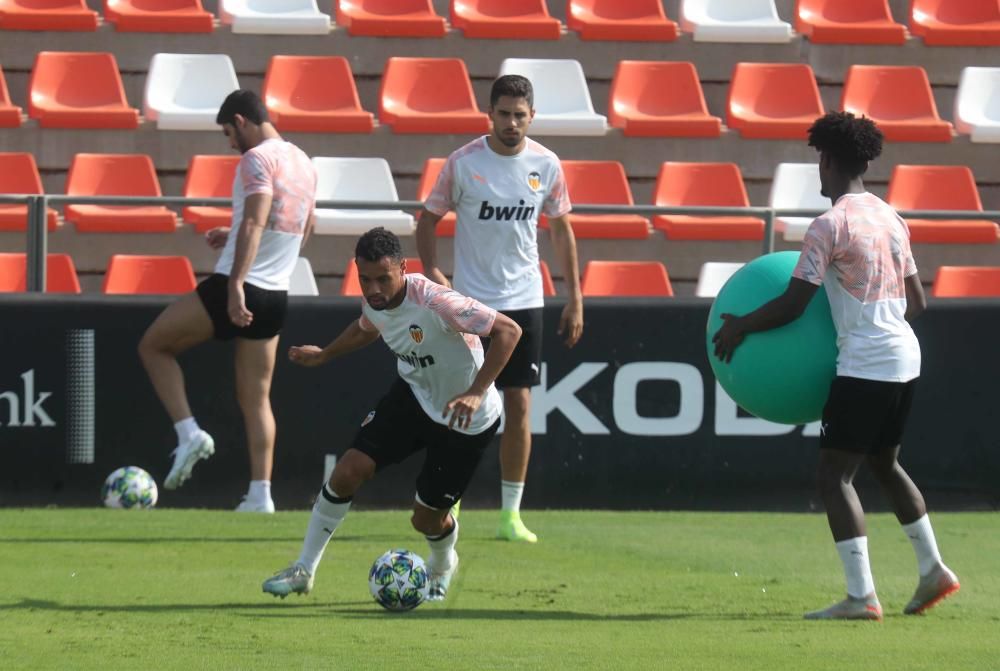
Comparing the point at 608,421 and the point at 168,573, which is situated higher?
the point at 168,573

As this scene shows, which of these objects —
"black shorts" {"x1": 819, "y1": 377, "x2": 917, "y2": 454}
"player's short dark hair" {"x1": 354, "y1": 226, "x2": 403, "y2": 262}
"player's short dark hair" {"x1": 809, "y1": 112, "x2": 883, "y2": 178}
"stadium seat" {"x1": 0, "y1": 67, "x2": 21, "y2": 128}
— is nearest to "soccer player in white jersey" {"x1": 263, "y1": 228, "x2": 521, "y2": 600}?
"player's short dark hair" {"x1": 354, "y1": 226, "x2": 403, "y2": 262}

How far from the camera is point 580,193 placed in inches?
511

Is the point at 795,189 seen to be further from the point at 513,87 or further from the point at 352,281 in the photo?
the point at 513,87

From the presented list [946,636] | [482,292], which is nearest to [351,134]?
[482,292]

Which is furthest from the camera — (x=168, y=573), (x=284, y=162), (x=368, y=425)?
(x=284, y=162)

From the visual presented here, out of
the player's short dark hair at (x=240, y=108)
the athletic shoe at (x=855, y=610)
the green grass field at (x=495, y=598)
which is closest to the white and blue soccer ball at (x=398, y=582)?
the green grass field at (x=495, y=598)

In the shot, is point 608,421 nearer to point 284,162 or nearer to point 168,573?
point 284,162

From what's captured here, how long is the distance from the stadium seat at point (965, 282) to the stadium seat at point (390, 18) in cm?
478

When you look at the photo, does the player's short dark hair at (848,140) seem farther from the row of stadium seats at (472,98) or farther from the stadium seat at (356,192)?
the row of stadium seats at (472,98)

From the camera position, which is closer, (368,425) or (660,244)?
(368,425)

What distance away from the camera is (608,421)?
34.0 ft

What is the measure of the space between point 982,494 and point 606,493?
2361 mm

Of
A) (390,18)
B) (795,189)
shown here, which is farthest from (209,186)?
(795,189)

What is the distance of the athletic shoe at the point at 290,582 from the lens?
6613 mm
